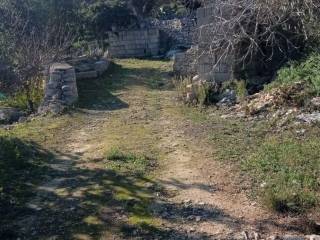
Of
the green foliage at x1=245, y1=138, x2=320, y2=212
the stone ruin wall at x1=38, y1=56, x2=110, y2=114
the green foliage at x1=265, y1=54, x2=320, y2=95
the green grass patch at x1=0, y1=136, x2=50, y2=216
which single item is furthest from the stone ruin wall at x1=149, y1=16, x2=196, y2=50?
the green foliage at x1=245, y1=138, x2=320, y2=212

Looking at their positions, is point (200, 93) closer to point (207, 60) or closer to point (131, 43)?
point (207, 60)

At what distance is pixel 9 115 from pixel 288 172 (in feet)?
22.8

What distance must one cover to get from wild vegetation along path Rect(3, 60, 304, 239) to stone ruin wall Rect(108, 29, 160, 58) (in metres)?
11.7

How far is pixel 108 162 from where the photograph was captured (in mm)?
6617

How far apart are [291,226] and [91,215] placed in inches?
78.6

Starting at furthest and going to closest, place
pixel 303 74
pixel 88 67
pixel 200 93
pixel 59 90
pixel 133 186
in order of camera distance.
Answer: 1. pixel 88 67
2. pixel 59 90
3. pixel 200 93
4. pixel 303 74
5. pixel 133 186

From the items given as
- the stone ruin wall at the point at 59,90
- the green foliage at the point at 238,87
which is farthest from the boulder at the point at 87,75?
the green foliage at the point at 238,87

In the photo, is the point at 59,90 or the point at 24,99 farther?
the point at 24,99

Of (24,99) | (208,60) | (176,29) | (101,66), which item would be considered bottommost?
(24,99)

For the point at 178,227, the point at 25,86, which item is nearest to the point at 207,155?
the point at 178,227

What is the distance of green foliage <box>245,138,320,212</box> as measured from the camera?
15.9ft

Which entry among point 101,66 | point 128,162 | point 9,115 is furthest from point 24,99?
point 128,162

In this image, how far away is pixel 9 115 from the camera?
34.4ft

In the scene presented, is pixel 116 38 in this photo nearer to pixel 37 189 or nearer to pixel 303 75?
pixel 303 75
